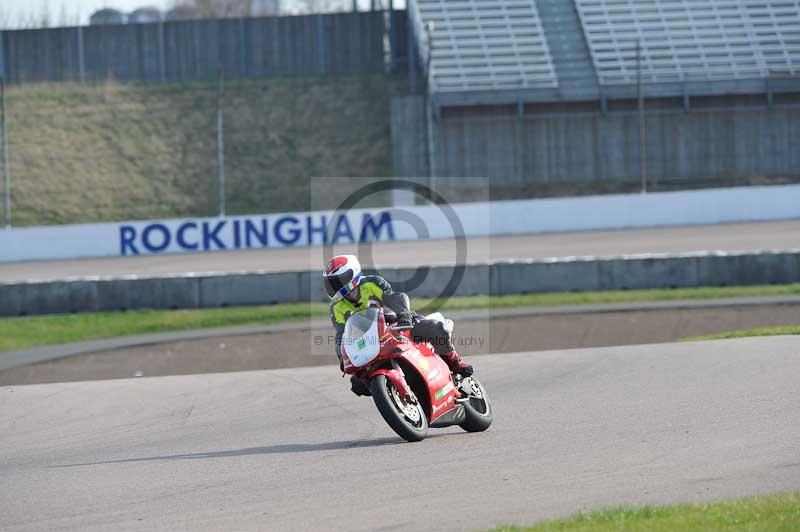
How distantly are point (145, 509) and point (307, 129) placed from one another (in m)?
39.6

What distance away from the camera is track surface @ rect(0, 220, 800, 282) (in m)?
30.0

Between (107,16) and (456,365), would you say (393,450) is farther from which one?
(107,16)

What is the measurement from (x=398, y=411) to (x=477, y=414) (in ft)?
3.22

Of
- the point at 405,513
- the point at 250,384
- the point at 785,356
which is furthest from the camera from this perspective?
the point at 250,384

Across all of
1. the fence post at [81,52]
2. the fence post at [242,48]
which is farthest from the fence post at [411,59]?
the fence post at [81,52]

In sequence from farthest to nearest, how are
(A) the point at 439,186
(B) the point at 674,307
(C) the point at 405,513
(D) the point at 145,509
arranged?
(A) the point at 439,186 → (B) the point at 674,307 → (D) the point at 145,509 → (C) the point at 405,513

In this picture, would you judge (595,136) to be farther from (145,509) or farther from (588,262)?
(145,509)

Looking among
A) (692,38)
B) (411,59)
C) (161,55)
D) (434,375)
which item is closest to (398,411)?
(434,375)

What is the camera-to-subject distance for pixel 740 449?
833 cm

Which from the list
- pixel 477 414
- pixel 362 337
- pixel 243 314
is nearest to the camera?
pixel 362 337

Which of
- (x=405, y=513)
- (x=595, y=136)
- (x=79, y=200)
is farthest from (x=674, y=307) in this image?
(x=79, y=200)

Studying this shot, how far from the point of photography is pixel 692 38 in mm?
45250

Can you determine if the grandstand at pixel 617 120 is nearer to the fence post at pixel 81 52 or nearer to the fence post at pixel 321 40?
the fence post at pixel 321 40

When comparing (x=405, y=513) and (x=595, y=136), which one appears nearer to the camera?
(x=405, y=513)
